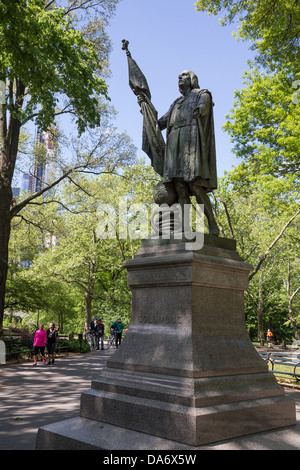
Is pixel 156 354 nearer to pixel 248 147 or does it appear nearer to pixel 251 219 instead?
pixel 248 147

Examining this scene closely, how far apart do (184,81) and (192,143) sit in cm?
108

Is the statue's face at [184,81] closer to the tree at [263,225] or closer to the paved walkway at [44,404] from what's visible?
the paved walkway at [44,404]

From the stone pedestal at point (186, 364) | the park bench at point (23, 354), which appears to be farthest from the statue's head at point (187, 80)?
the park bench at point (23, 354)

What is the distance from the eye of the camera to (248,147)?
17.6m

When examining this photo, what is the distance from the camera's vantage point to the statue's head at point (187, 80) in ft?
20.4

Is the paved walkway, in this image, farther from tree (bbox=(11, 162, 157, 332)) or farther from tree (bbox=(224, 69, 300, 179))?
tree (bbox=(11, 162, 157, 332))

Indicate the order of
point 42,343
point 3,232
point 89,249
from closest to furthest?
point 42,343 < point 3,232 < point 89,249

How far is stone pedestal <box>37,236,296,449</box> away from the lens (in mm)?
4270

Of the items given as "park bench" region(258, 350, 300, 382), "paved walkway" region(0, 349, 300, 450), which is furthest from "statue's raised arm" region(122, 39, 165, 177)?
"park bench" region(258, 350, 300, 382)

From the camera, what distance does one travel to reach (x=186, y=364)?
14.9 ft

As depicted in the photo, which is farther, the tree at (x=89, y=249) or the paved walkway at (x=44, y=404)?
the tree at (x=89, y=249)

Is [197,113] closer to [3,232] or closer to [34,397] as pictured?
[34,397]

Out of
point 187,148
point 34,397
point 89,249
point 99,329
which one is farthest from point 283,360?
point 89,249
